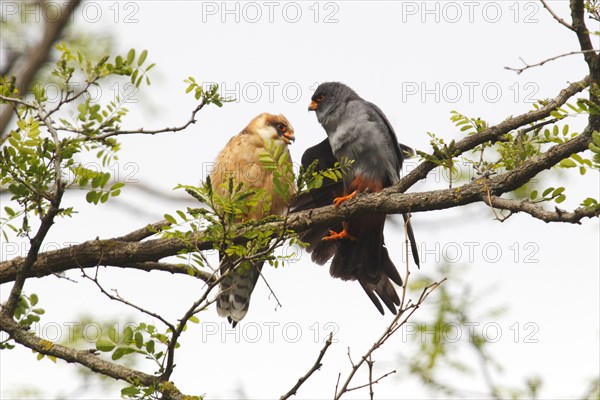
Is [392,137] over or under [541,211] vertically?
over

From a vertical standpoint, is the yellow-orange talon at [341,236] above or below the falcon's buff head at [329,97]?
below

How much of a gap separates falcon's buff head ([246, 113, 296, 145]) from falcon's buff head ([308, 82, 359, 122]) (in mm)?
224

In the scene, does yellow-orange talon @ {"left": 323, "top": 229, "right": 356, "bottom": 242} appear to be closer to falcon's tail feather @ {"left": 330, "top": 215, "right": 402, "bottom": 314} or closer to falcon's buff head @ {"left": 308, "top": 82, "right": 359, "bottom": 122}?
falcon's tail feather @ {"left": 330, "top": 215, "right": 402, "bottom": 314}

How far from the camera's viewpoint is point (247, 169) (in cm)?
552

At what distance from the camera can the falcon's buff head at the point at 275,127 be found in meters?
5.80

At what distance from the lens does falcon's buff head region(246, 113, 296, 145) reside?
5804 millimetres

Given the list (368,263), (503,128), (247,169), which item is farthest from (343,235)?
(503,128)

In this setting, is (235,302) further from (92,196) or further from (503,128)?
(503,128)

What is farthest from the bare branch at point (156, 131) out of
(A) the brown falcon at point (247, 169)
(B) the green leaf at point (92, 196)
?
(A) the brown falcon at point (247, 169)

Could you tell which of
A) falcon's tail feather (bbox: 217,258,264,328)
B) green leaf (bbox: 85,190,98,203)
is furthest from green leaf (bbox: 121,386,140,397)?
falcon's tail feather (bbox: 217,258,264,328)

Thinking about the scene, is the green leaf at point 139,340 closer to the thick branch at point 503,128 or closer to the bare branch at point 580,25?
the thick branch at point 503,128

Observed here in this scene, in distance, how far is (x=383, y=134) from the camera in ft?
17.2

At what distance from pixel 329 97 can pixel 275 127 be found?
1.52 ft

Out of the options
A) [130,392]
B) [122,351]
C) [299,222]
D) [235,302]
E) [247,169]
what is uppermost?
[247,169]
